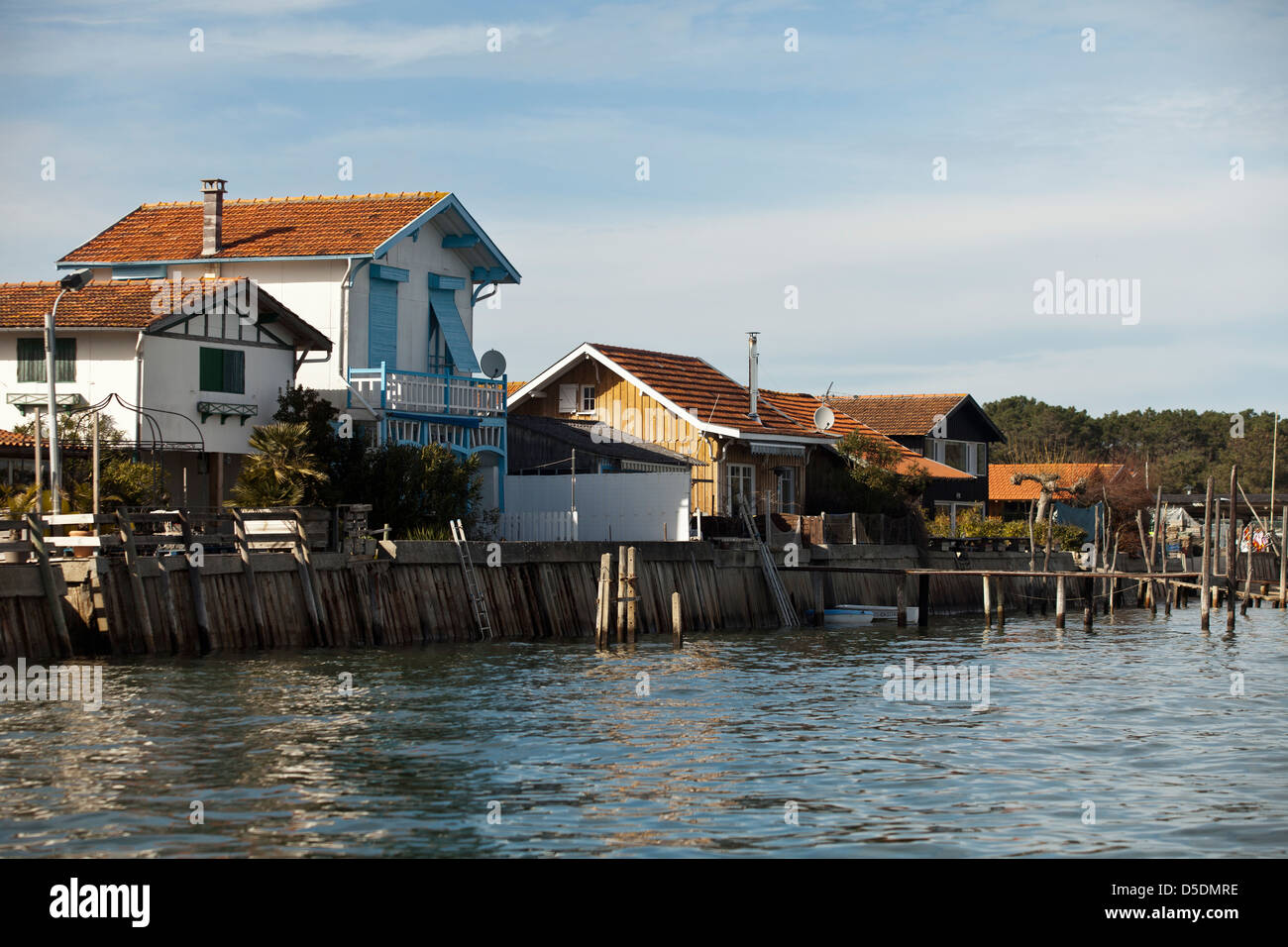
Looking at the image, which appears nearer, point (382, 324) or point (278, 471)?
point (278, 471)

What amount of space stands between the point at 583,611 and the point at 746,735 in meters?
15.1

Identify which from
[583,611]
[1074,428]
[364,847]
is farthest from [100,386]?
[1074,428]

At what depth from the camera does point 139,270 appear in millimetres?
41062

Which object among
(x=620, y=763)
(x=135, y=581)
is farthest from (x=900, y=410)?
(x=620, y=763)

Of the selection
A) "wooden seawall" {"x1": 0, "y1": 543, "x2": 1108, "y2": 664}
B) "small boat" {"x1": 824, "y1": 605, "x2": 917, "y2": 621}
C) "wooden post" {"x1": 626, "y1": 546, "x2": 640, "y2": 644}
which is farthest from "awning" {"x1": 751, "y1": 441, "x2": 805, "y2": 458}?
"wooden post" {"x1": 626, "y1": 546, "x2": 640, "y2": 644}

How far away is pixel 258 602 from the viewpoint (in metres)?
29.1

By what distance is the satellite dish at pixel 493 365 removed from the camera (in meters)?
41.8

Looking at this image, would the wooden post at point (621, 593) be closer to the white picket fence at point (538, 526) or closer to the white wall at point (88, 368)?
the white picket fence at point (538, 526)

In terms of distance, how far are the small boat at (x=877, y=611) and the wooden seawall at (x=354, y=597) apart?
1.00 m

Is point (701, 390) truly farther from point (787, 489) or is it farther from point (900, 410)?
point (900, 410)

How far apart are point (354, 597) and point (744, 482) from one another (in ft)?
74.2

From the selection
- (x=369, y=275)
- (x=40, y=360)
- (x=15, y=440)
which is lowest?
(x=15, y=440)

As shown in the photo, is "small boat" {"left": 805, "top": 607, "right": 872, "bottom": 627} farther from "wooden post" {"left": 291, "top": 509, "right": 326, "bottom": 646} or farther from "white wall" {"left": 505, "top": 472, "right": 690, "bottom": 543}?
"wooden post" {"left": 291, "top": 509, "right": 326, "bottom": 646}
